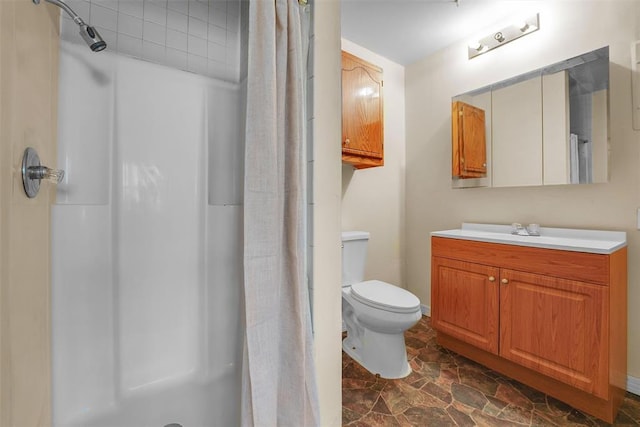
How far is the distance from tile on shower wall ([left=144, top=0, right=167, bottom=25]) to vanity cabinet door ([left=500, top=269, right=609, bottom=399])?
2043 mm

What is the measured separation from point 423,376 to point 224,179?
162cm

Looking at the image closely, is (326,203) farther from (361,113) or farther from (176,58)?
(361,113)

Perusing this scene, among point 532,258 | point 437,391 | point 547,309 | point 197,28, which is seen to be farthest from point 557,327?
point 197,28

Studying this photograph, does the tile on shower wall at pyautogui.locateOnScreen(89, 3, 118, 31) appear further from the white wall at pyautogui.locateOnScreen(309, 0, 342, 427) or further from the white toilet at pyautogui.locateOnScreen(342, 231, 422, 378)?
the white toilet at pyautogui.locateOnScreen(342, 231, 422, 378)

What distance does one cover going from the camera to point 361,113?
2064mm

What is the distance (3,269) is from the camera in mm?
580

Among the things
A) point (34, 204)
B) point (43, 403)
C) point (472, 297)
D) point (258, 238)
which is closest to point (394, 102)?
point (472, 297)

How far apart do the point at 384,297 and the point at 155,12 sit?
175 centimetres

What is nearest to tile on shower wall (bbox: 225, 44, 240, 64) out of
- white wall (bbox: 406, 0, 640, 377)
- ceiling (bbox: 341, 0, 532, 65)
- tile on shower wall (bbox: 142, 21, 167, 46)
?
tile on shower wall (bbox: 142, 21, 167, 46)

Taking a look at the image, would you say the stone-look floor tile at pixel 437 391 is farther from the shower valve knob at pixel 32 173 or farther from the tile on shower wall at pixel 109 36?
the tile on shower wall at pixel 109 36

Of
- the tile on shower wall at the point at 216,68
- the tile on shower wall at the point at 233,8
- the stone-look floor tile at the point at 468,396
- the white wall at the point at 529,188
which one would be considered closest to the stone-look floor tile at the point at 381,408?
the stone-look floor tile at the point at 468,396

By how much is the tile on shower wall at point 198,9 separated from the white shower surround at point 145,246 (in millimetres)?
270

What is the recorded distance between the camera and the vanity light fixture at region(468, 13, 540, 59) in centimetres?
192

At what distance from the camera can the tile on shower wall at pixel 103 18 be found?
94 centimetres
